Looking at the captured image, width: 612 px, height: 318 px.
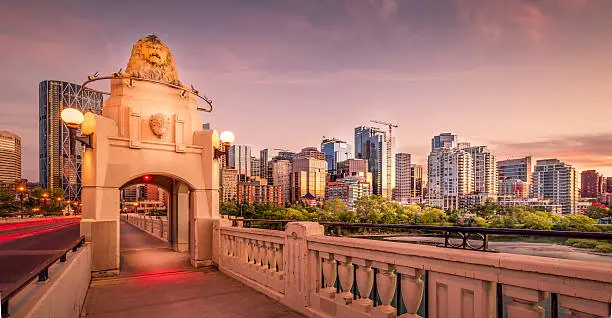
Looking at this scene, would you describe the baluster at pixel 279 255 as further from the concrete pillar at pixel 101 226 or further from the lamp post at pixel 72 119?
the lamp post at pixel 72 119

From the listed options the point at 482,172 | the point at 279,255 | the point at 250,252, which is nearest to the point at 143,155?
the point at 250,252

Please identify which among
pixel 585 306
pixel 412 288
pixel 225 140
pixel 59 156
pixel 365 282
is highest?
pixel 59 156

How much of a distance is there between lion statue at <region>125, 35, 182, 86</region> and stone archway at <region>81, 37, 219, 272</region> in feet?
0.18

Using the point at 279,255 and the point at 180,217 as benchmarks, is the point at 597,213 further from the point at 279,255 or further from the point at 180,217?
the point at 279,255

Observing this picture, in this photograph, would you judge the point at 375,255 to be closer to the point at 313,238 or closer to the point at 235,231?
the point at 313,238

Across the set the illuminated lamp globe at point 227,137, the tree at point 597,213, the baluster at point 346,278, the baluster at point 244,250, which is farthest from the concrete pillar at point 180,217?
the tree at point 597,213

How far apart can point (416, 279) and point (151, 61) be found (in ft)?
33.4

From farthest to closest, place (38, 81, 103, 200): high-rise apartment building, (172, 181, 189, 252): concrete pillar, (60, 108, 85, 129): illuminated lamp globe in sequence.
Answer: (38, 81, 103, 200): high-rise apartment building < (172, 181, 189, 252): concrete pillar < (60, 108, 85, 129): illuminated lamp globe

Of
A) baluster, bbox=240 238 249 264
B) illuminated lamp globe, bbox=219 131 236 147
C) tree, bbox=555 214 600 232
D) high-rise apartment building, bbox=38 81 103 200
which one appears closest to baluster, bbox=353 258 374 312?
baluster, bbox=240 238 249 264

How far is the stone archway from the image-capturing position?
9070mm

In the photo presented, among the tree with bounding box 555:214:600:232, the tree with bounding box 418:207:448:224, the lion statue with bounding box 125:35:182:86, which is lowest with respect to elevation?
the tree with bounding box 418:207:448:224

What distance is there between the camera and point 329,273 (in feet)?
17.1

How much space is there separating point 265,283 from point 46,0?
32.3ft

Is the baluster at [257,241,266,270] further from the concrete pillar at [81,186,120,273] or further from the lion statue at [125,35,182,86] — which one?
the lion statue at [125,35,182,86]
